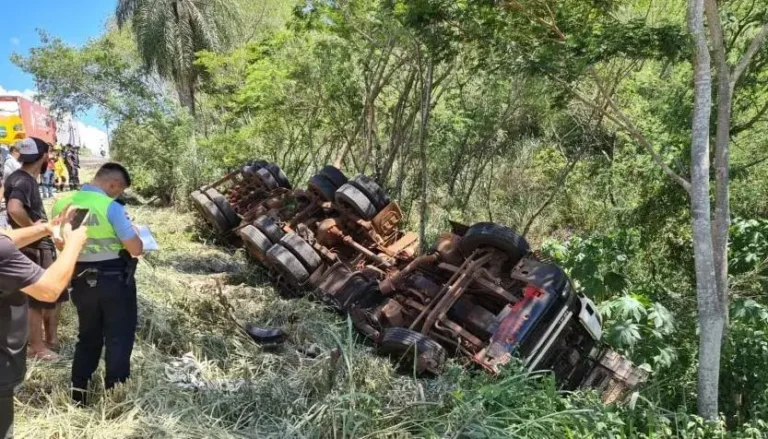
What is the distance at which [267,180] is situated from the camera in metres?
8.46

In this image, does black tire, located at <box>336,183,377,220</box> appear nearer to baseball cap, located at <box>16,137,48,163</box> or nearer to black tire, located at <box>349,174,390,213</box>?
black tire, located at <box>349,174,390,213</box>

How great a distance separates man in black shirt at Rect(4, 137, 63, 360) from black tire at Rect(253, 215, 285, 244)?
2.63 metres

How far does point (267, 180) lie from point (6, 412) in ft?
20.6

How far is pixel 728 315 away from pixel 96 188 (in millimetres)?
4476

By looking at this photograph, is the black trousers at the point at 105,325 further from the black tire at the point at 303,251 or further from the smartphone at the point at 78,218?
the black tire at the point at 303,251

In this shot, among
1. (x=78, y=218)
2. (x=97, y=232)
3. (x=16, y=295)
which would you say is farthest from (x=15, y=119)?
(x=16, y=295)

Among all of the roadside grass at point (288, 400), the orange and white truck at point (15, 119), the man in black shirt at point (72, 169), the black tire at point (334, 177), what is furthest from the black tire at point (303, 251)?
the orange and white truck at point (15, 119)

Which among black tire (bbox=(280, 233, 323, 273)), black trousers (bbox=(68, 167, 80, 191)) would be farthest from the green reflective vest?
black trousers (bbox=(68, 167, 80, 191))

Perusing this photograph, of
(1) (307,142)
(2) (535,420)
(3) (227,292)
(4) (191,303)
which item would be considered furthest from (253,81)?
(2) (535,420)

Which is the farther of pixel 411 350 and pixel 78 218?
pixel 411 350

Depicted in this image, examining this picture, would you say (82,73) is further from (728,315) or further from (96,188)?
(728,315)

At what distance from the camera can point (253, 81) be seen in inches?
425

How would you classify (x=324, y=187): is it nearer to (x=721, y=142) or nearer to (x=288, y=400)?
(x=288, y=400)

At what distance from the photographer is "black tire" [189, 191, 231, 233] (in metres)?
8.12
